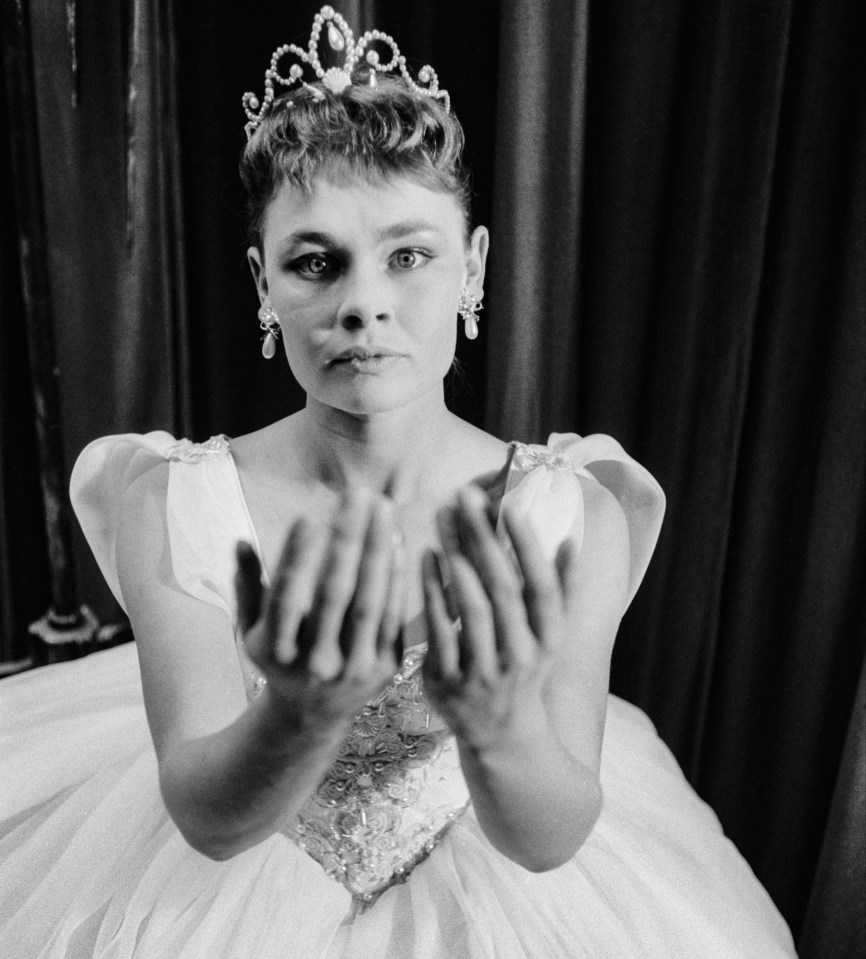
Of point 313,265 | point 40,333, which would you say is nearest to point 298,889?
point 313,265

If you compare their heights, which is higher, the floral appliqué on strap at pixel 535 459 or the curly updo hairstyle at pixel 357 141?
the curly updo hairstyle at pixel 357 141

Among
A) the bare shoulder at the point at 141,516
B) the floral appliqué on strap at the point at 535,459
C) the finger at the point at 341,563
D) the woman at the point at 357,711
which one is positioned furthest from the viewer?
the floral appliqué on strap at the point at 535,459

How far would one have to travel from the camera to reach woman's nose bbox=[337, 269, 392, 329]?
35.6 inches

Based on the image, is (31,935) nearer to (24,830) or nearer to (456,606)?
(24,830)

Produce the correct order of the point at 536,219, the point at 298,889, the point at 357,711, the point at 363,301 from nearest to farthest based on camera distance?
1. the point at 357,711
2. the point at 363,301
3. the point at 298,889
4. the point at 536,219

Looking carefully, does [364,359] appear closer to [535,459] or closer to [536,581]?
[535,459]

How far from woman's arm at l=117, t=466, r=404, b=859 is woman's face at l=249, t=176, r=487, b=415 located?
10.9 inches

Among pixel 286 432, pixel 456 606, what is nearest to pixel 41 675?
pixel 286 432

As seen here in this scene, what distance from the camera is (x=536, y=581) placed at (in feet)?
1.84

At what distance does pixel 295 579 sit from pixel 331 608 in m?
0.03

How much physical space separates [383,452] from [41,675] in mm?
645

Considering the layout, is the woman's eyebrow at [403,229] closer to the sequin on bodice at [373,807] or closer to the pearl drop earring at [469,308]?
the pearl drop earring at [469,308]

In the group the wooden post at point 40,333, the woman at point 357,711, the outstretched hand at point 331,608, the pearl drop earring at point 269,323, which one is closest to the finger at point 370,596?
the outstretched hand at point 331,608

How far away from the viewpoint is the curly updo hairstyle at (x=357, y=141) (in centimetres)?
93
